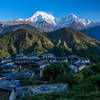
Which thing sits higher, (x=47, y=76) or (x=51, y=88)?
(x=47, y=76)

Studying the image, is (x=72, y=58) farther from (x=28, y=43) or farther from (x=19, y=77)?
(x=28, y=43)

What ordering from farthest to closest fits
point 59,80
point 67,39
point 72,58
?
point 67,39
point 72,58
point 59,80

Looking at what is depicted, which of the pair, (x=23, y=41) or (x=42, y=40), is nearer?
(x=23, y=41)

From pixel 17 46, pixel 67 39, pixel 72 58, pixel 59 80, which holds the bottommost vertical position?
pixel 59 80

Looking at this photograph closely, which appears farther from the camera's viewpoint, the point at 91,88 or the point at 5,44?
the point at 5,44

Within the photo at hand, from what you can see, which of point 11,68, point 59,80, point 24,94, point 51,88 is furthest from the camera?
point 11,68

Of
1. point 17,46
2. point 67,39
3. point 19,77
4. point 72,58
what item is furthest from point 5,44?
point 19,77

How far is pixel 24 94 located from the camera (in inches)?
694

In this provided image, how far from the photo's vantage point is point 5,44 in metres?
150

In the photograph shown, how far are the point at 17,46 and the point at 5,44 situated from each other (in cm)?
1535

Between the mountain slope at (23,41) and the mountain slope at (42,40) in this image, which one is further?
Result: the mountain slope at (42,40)

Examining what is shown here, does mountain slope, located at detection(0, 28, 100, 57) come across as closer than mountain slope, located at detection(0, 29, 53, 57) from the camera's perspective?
No

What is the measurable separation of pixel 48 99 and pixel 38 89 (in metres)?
4.93

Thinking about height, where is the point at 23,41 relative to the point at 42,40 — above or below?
below
